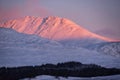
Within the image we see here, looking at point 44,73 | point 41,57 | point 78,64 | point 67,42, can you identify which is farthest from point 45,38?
point 44,73

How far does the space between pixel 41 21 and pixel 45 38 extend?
150 cm

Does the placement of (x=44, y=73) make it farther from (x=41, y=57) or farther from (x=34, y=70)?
(x=41, y=57)

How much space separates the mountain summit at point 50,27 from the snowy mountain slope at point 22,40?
20.0 inches

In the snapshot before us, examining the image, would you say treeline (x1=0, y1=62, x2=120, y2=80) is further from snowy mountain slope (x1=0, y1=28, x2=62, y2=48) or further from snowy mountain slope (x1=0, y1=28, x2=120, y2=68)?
snowy mountain slope (x1=0, y1=28, x2=62, y2=48)

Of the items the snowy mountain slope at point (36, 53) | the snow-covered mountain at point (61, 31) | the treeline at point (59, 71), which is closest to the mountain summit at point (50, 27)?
the snow-covered mountain at point (61, 31)

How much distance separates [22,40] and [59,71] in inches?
107

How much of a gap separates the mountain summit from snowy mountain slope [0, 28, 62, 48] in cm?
51

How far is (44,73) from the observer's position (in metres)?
8.30

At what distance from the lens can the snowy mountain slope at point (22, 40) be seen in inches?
407

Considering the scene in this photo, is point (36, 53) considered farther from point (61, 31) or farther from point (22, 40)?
point (61, 31)

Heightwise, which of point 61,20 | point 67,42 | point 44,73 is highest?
point 61,20

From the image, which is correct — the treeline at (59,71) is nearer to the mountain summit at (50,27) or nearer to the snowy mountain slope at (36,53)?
the snowy mountain slope at (36,53)

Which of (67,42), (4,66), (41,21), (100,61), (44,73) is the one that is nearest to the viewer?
(44,73)

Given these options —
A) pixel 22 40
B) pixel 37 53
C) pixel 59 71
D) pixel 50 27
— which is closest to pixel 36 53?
pixel 37 53
